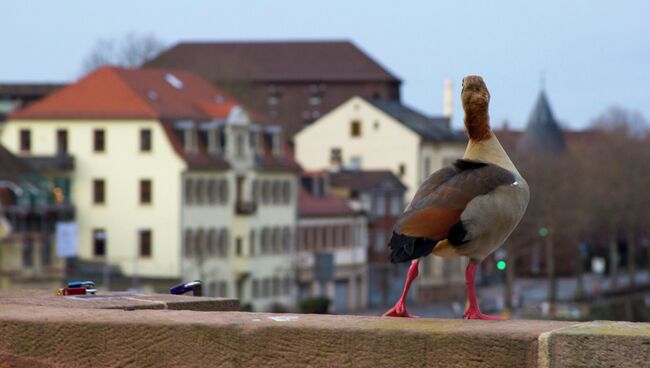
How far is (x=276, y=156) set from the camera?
107250mm

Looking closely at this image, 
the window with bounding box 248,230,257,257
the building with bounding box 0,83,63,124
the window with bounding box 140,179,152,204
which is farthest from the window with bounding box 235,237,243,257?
the building with bounding box 0,83,63,124

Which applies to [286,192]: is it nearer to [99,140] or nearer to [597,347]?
[99,140]

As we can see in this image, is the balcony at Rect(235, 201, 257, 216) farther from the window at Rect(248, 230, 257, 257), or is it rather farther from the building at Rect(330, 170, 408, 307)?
the building at Rect(330, 170, 408, 307)

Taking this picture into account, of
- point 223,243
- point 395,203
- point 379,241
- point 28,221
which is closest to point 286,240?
point 223,243

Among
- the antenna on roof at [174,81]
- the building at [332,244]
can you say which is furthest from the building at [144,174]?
the building at [332,244]

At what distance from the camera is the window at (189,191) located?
3829 inches

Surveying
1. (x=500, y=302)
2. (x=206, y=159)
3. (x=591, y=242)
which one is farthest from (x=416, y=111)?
(x=206, y=159)

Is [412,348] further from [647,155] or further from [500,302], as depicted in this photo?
[647,155]

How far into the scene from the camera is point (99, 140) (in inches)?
3799

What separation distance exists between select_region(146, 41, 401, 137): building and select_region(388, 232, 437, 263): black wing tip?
143767mm

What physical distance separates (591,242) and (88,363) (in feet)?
456

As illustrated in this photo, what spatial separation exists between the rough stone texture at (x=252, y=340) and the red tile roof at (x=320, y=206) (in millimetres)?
100588

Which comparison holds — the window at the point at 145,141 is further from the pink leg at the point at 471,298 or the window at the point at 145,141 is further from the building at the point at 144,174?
the pink leg at the point at 471,298

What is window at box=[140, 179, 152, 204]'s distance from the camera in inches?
3809
